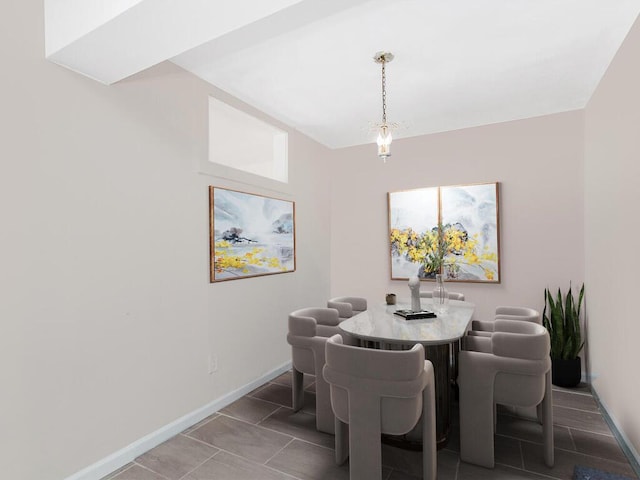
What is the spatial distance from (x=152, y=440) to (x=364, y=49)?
2.97 meters

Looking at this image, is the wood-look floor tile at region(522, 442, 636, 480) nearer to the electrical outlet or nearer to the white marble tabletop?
the white marble tabletop

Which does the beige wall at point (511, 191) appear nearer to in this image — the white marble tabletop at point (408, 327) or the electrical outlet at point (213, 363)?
the white marble tabletop at point (408, 327)

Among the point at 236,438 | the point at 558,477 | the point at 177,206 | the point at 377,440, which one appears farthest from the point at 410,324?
the point at 177,206

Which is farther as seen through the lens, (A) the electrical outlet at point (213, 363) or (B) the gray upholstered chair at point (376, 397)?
(A) the electrical outlet at point (213, 363)

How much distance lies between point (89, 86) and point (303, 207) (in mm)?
2405

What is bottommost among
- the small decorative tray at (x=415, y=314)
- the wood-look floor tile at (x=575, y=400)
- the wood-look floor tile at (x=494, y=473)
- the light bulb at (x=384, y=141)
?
the wood-look floor tile at (x=575, y=400)

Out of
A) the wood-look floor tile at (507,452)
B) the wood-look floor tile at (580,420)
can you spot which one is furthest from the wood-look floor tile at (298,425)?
the wood-look floor tile at (580,420)

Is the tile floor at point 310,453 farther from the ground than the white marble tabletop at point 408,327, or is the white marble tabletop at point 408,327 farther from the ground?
the white marble tabletop at point 408,327

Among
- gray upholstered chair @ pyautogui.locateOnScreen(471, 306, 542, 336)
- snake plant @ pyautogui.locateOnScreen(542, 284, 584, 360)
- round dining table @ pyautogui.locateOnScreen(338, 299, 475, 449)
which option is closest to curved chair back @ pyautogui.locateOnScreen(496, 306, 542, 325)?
gray upholstered chair @ pyautogui.locateOnScreen(471, 306, 542, 336)

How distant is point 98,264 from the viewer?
6.63 ft

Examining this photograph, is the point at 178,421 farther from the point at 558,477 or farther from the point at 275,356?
the point at 558,477

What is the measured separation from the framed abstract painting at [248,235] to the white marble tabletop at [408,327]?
3.73 ft

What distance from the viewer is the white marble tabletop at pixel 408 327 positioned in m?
1.97

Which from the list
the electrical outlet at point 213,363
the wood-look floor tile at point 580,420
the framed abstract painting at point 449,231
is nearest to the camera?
the wood-look floor tile at point 580,420
